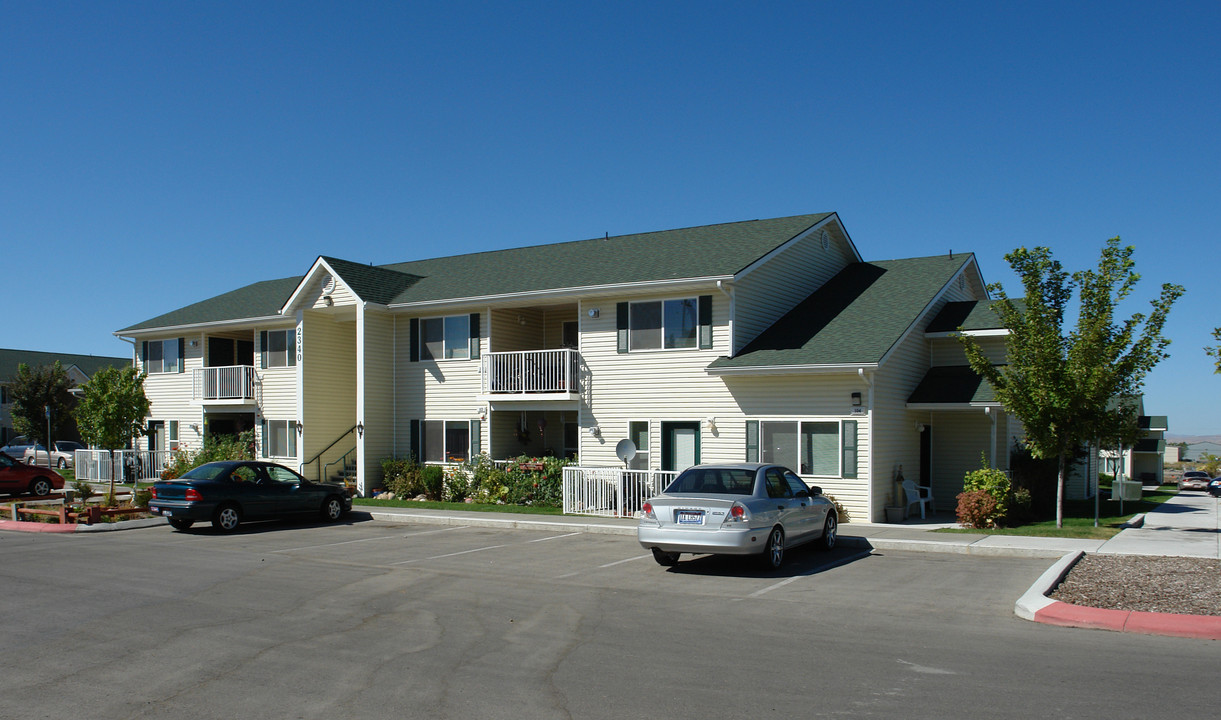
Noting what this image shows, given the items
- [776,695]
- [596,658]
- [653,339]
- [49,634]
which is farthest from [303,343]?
[776,695]

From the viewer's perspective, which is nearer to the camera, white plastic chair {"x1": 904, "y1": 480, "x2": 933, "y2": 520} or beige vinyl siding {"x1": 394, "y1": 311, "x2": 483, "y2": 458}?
white plastic chair {"x1": 904, "y1": 480, "x2": 933, "y2": 520}

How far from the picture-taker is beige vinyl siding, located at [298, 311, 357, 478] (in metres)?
27.1

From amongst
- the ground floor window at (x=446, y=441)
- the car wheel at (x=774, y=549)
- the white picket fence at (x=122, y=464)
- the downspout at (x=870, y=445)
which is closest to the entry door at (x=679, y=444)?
the downspout at (x=870, y=445)

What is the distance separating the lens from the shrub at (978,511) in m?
17.2

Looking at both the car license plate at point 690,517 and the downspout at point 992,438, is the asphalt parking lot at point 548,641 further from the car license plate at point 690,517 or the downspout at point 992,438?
the downspout at point 992,438

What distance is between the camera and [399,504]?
2323 centimetres

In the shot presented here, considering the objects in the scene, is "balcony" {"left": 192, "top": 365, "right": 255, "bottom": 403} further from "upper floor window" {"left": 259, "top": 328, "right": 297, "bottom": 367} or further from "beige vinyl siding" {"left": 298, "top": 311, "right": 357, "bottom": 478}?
"beige vinyl siding" {"left": 298, "top": 311, "right": 357, "bottom": 478}

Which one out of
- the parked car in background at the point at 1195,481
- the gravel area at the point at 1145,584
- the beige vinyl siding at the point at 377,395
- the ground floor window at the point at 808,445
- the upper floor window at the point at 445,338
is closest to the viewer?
the gravel area at the point at 1145,584

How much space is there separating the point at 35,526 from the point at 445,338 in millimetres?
10973

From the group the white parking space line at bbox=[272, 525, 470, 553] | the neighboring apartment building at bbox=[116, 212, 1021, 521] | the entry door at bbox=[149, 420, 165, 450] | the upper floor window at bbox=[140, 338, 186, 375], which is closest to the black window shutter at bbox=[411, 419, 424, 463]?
the neighboring apartment building at bbox=[116, 212, 1021, 521]

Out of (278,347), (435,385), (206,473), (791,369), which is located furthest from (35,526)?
(791,369)

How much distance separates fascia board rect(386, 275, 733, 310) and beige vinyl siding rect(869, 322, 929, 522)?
13.9ft

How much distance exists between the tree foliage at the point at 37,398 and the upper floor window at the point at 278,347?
2859 cm

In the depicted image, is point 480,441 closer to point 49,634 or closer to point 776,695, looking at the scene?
point 49,634
